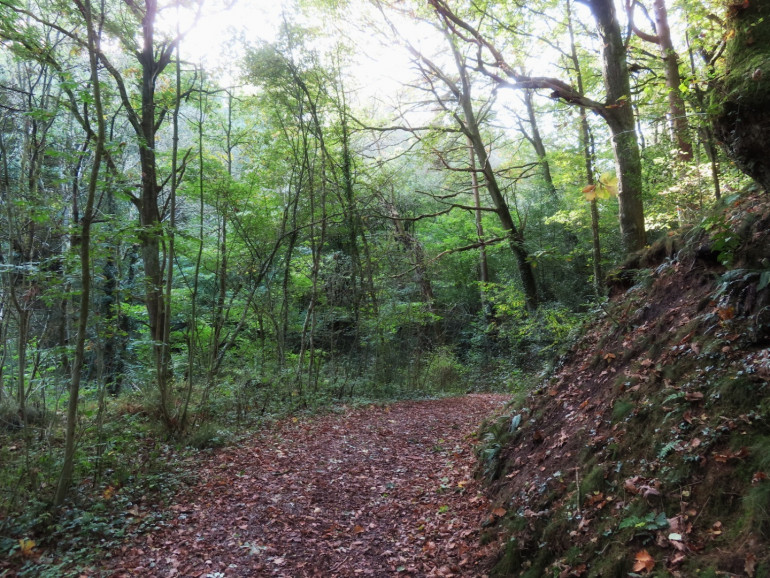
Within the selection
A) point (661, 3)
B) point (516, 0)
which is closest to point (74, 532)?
point (516, 0)

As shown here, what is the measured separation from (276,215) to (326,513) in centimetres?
891

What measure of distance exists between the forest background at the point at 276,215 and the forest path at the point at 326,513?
0.74m

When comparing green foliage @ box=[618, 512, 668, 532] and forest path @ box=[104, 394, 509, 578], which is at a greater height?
green foliage @ box=[618, 512, 668, 532]

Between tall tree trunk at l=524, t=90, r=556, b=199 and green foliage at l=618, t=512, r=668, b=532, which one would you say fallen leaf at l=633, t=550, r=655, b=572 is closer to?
green foliage at l=618, t=512, r=668, b=532

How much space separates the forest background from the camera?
5.19 meters

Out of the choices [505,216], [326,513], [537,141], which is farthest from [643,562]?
[537,141]

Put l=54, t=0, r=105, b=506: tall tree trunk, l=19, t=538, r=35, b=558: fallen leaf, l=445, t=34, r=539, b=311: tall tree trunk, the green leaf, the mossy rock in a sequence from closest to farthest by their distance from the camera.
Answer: the green leaf
the mossy rock
l=19, t=538, r=35, b=558: fallen leaf
l=54, t=0, r=105, b=506: tall tree trunk
l=445, t=34, r=539, b=311: tall tree trunk

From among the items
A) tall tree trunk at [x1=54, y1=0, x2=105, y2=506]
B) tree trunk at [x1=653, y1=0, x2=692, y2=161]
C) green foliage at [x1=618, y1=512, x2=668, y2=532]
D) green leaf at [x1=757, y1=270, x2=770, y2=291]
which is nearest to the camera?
green foliage at [x1=618, y1=512, x2=668, y2=532]

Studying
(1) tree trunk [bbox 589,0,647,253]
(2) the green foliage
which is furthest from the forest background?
(2) the green foliage

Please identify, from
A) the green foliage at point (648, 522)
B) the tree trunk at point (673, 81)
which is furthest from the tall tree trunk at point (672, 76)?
the green foliage at point (648, 522)

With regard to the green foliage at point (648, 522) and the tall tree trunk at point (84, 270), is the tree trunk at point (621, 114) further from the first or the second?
the tall tree trunk at point (84, 270)

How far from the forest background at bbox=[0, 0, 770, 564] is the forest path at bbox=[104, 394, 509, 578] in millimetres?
737

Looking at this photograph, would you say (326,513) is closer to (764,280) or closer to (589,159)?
(764,280)

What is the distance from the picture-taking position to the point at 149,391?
752 centimetres
